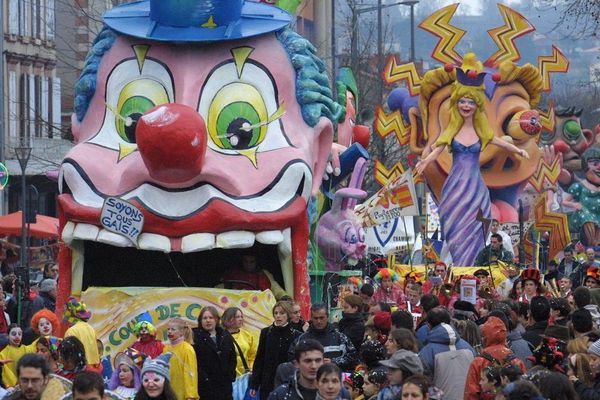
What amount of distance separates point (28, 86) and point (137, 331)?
30445 millimetres

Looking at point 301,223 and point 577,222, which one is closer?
point 301,223

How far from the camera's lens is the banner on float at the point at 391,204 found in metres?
23.1

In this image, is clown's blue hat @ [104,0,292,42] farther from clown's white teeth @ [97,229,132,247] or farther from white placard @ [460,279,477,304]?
white placard @ [460,279,477,304]

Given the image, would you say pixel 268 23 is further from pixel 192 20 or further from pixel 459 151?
pixel 459 151

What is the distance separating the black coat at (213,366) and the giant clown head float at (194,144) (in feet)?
7.94

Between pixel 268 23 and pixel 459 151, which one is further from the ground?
pixel 268 23

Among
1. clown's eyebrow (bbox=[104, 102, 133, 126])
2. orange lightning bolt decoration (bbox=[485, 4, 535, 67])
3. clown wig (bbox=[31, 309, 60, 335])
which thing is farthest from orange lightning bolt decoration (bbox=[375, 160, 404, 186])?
clown wig (bbox=[31, 309, 60, 335])

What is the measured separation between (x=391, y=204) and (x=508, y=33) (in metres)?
7.22

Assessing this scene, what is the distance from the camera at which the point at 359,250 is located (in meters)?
21.0

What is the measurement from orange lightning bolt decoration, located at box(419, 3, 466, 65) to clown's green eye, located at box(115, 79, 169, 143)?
42.1 feet

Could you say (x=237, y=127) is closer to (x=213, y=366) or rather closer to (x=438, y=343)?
(x=213, y=366)

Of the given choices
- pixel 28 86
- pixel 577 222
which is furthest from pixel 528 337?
pixel 28 86

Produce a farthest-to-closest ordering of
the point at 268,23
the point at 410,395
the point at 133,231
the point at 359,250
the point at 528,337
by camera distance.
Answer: the point at 359,250 < the point at 268,23 < the point at 133,231 < the point at 528,337 < the point at 410,395

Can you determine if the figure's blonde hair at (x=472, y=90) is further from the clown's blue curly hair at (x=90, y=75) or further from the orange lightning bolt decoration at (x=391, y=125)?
the clown's blue curly hair at (x=90, y=75)
